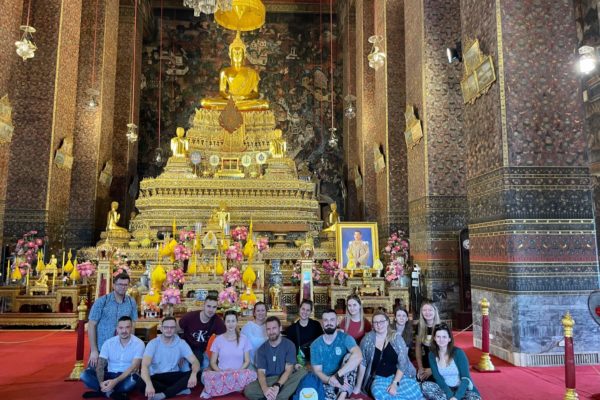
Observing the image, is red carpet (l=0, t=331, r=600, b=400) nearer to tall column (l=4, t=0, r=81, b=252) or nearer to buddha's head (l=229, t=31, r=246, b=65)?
tall column (l=4, t=0, r=81, b=252)

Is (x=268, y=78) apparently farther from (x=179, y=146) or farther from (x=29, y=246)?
(x=29, y=246)

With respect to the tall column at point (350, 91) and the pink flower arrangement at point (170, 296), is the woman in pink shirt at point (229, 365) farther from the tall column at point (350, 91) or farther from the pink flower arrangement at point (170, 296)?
the tall column at point (350, 91)

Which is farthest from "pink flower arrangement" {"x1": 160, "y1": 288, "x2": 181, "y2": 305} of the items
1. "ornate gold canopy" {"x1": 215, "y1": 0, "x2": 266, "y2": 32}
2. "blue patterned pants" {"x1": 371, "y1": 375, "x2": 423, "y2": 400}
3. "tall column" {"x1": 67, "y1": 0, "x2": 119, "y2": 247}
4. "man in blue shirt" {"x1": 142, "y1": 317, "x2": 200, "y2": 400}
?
"ornate gold canopy" {"x1": 215, "y1": 0, "x2": 266, "y2": 32}

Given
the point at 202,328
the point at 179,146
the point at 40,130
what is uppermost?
the point at 179,146

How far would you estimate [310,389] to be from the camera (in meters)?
3.70

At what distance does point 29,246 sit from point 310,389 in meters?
7.14

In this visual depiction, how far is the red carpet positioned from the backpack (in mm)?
559

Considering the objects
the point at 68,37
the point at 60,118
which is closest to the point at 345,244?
the point at 60,118

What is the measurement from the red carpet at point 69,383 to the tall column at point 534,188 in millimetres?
400

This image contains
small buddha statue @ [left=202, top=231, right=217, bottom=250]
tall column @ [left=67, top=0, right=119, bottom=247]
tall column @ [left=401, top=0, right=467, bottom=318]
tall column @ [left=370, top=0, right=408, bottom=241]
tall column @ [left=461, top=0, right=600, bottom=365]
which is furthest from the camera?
tall column @ [left=67, top=0, right=119, bottom=247]

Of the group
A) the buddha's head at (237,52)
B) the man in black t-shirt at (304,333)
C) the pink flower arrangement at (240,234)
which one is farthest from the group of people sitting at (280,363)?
the buddha's head at (237,52)

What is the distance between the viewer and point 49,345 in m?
6.05

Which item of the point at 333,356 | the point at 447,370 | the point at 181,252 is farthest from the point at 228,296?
the point at 447,370

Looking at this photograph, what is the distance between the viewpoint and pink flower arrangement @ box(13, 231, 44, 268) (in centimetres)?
845
